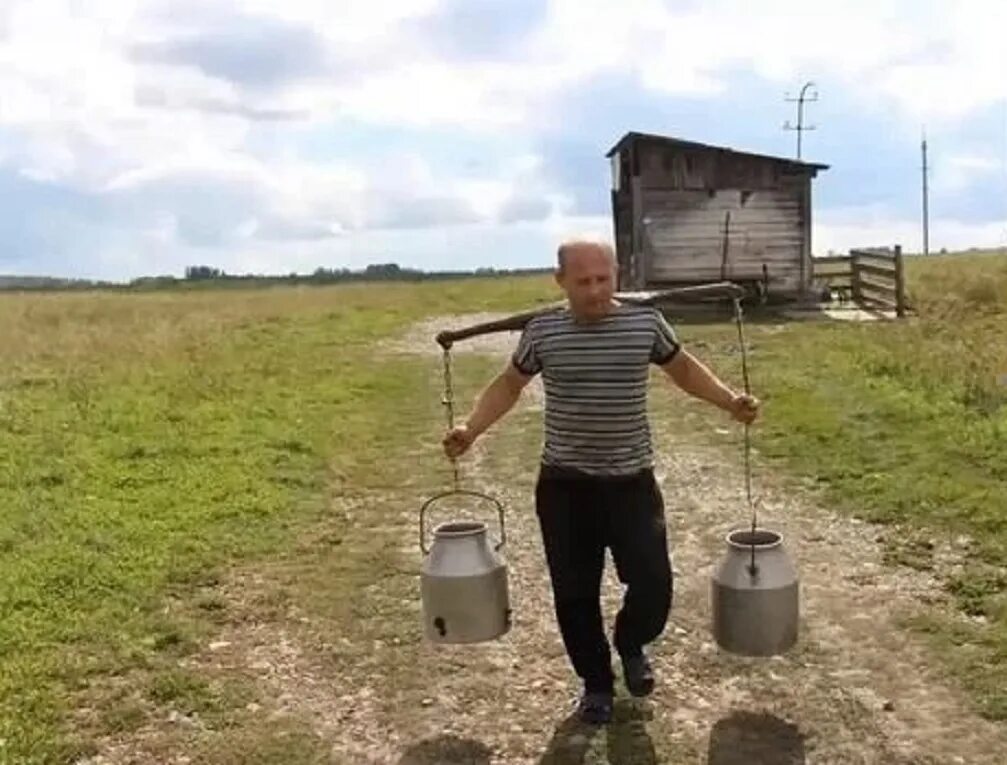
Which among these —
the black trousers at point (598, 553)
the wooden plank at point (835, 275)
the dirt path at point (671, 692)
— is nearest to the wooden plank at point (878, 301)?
the wooden plank at point (835, 275)

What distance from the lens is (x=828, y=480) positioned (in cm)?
959

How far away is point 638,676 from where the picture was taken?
17.2ft

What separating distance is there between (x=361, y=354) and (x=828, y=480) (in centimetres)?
1268

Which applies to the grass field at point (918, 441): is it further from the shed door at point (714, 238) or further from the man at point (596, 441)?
the shed door at point (714, 238)

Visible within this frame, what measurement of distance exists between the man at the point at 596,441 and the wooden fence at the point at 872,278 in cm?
2067

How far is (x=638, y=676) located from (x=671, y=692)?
0.30 meters

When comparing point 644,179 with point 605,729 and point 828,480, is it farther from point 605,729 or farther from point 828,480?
point 605,729

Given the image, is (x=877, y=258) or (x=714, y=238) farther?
(x=877, y=258)

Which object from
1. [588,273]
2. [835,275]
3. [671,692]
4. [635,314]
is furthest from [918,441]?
[835,275]

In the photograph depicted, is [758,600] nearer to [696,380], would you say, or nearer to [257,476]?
[696,380]

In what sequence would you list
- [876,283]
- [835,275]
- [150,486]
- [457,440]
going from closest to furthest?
[457,440]
[150,486]
[876,283]
[835,275]

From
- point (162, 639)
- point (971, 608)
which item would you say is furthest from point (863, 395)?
point (162, 639)

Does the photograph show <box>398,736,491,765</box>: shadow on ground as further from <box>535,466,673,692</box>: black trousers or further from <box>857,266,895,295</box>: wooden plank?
<box>857,266,895,295</box>: wooden plank

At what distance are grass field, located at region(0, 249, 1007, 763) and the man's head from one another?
2.03m
